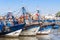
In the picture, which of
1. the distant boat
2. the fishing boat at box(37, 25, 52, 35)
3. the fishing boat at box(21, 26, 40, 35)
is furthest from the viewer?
the fishing boat at box(37, 25, 52, 35)

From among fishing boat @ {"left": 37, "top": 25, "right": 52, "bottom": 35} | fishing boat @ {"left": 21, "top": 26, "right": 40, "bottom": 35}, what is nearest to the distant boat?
fishing boat @ {"left": 21, "top": 26, "right": 40, "bottom": 35}

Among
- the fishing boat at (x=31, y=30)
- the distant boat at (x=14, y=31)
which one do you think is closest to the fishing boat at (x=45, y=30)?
the fishing boat at (x=31, y=30)

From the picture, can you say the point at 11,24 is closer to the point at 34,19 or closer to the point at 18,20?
the point at 18,20

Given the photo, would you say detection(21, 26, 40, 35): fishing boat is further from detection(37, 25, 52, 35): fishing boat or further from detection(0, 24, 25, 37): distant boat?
detection(0, 24, 25, 37): distant boat

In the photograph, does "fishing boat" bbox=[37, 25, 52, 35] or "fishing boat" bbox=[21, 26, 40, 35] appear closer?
"fishing boat" bbox=[21, 26, 40, 35]

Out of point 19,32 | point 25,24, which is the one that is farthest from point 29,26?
point 19,32

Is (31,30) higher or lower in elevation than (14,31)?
lower

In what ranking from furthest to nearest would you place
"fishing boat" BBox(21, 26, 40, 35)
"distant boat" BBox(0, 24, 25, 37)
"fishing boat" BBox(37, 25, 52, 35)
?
"fishing boat" BBox(37, 25, 52, 35)
"fishing boat" BBox(21, 26, 40, 35)
"distant boat" BBox(0, 24, 25, 37)

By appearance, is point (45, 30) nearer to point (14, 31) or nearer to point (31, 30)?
point (31, 30)

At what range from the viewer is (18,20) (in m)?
33.1

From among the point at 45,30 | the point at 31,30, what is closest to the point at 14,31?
the point at 31,30

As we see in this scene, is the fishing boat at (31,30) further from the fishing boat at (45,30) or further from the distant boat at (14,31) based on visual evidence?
the distant boat at (14,31)

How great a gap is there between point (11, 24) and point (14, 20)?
102 centimetres

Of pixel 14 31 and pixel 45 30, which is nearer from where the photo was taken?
pixel 14 31
